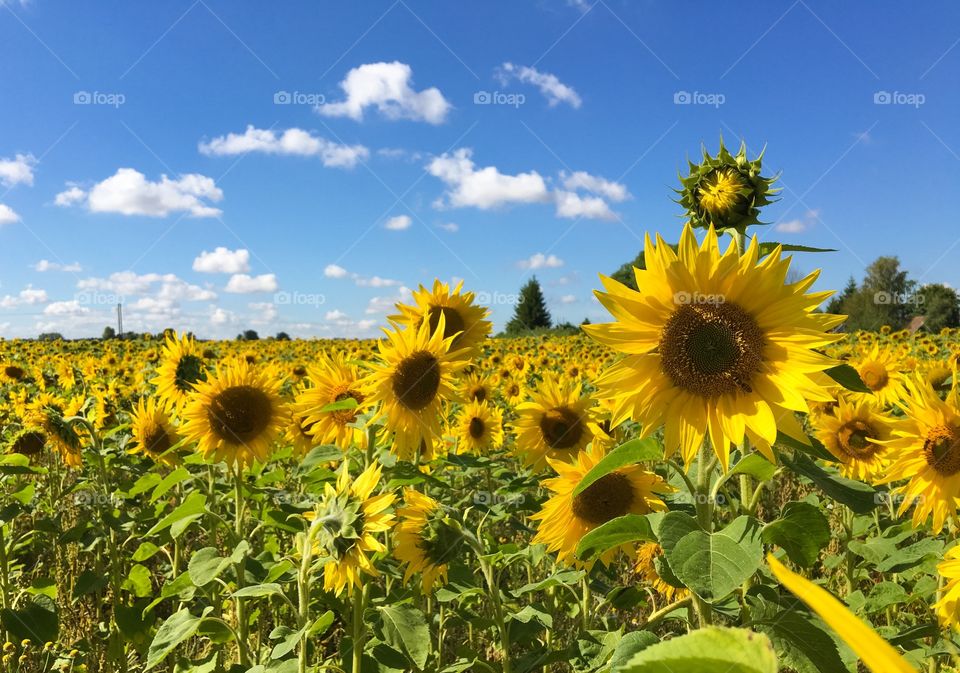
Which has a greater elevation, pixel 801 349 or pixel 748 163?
pixel 748 163

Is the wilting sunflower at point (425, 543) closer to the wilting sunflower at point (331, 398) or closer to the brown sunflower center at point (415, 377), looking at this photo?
the brown sunflower center at point (415, 377)

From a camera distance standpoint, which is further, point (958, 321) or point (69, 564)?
point (958, 321)

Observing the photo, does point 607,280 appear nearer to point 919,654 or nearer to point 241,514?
point 919,654

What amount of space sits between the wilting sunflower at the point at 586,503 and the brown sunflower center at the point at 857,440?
2199 millimetres

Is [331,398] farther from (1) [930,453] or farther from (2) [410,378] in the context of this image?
(1) [930,453]

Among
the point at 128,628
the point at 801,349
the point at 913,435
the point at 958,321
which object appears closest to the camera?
the point at 801,349

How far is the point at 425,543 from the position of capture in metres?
2.70

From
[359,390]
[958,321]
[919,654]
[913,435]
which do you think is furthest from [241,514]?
[958,321]

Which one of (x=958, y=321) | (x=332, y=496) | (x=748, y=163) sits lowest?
(x=332, y=496)

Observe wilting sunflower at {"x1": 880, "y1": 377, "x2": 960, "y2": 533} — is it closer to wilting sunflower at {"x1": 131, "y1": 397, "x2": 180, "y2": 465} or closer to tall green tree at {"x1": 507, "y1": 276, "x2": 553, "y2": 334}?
wilting sunflower at {"x1": 131, "y1": 397, "x2": 180, "y2": 465}

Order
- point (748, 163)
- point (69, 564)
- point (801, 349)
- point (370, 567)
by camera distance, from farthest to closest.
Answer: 1. point (69, 564)
2. point (370, 567)
3. point (748, 163)
4. point (801, 349)

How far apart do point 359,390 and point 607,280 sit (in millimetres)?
1734

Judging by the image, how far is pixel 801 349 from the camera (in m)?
1.73

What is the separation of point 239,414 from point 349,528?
5.50ft
